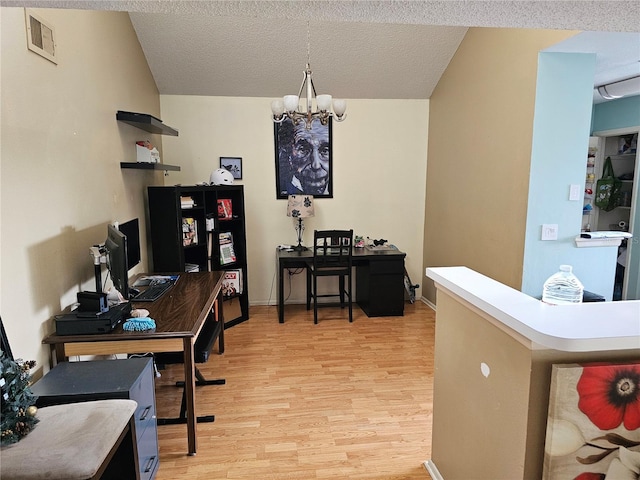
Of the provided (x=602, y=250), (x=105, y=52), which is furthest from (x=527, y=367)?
(x=105, y=52)

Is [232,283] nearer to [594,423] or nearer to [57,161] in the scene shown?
[57,161]

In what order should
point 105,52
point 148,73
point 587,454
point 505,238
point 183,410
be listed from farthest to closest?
point 148,73 < point 505,238 < point 105,52 < point 183,410 < point 587,454

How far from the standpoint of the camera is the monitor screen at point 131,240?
2.78m

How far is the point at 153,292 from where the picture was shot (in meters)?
2.65

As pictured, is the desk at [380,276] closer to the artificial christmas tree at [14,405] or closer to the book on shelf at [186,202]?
the book on shelf at [186,202]

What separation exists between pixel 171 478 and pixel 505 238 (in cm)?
278

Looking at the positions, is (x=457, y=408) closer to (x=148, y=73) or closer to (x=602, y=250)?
(x=602, y=250)

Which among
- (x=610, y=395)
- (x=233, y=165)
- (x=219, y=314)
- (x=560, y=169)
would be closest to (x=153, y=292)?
(x=219, y=314)

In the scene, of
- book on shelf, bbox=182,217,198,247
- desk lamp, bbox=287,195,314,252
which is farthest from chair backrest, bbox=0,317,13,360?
desk lamp, bbox=287,195,314,252

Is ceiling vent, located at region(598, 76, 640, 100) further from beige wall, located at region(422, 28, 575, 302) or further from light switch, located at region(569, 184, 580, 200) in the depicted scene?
light switch, located at region(569, 184, 580, 200)

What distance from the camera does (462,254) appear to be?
3883 millimetres

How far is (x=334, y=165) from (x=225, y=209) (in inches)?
55.0

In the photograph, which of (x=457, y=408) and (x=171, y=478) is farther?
(x=171, y=478)

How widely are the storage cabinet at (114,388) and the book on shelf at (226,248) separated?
6.99 ft
